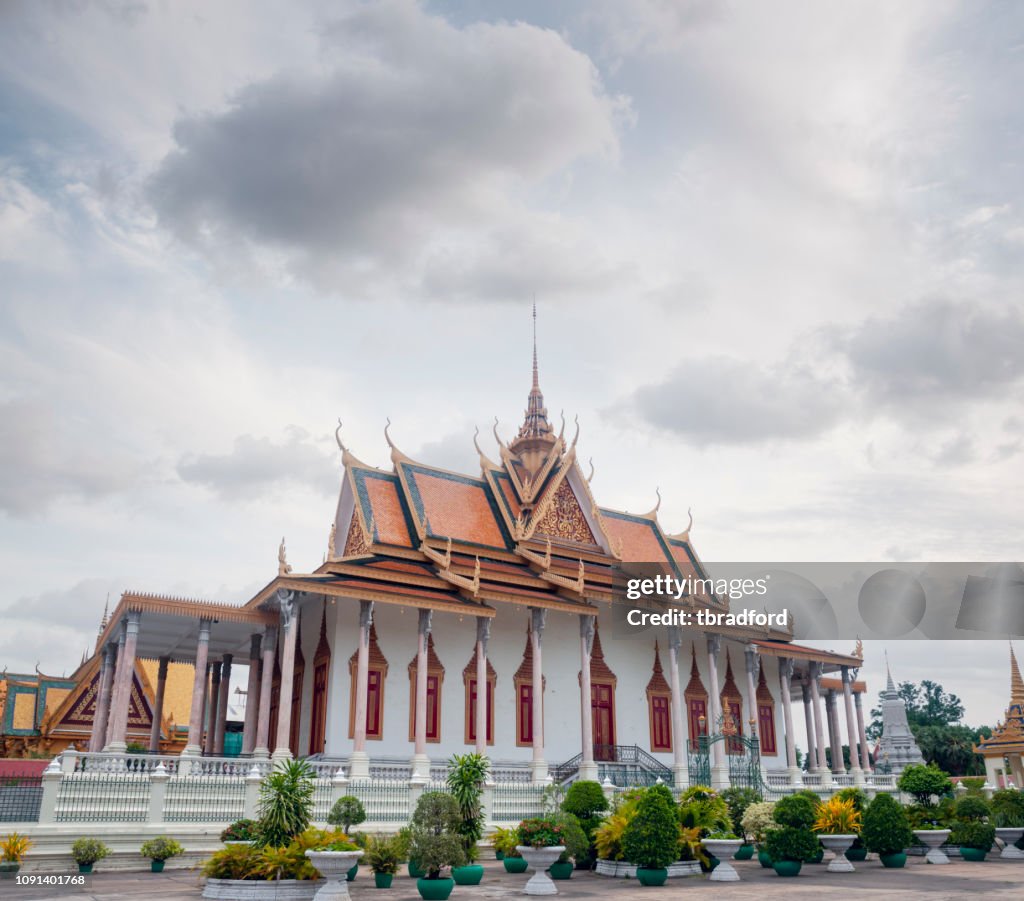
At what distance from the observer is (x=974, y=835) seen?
660 inches

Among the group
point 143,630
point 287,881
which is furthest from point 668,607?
point 287,881

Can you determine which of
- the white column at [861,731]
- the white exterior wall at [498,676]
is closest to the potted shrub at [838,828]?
the white exterior wall at [498,676]

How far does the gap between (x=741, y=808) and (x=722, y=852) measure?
452cm

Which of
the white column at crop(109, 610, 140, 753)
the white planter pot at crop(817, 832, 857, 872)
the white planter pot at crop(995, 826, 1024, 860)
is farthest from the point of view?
the white column at crop(109, 610, 140, 753)

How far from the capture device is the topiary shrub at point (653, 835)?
12203mm

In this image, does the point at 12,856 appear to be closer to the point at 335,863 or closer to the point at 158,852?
the point at 158,852

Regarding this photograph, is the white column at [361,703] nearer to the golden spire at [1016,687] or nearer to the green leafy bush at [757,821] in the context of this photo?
the green leafy bush at [757,821]

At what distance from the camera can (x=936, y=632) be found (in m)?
27.9

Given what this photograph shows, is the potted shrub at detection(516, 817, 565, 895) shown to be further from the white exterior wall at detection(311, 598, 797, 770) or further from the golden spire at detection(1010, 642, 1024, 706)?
the golden spire at detection(1010, 642, 1024, 706)

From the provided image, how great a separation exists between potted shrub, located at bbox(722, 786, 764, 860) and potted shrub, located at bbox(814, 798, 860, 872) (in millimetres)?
1532

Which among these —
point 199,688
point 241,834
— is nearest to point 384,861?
point 241,834

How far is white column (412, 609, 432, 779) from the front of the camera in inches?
750

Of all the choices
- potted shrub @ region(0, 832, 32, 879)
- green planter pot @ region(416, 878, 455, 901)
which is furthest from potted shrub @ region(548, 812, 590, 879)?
potted shrub @ region(0, 832, 32, 879)

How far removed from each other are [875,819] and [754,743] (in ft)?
31.8
